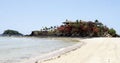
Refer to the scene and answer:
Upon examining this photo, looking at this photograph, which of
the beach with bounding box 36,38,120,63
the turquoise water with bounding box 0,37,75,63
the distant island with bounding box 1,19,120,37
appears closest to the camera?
the beach with bounding box 36,38,120,63

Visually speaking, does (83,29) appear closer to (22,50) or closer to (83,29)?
(83,29)

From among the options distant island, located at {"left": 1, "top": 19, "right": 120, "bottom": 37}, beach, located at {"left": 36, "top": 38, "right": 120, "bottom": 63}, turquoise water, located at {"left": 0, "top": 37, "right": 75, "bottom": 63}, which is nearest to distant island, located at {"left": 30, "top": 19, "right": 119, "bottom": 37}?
distant island, located at {"left": 1, "top": 19, "right": 120, "bottom": 37}

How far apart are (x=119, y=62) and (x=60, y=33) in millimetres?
99490

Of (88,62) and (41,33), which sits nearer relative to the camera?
(88,62)

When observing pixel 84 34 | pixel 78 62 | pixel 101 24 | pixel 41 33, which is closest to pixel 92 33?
pixel 84 34

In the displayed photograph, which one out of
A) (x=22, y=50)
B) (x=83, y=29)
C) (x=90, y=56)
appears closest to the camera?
(x=90, y=56)

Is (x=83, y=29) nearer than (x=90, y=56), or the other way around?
(x=90, y=56)

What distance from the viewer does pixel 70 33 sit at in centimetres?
10475

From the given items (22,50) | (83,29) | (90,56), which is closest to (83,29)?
(83,29)

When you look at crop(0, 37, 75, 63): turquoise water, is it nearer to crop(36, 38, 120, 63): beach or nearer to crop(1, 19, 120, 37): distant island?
crop(36, 38, 120, 63): beach

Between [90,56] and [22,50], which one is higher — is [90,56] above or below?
above

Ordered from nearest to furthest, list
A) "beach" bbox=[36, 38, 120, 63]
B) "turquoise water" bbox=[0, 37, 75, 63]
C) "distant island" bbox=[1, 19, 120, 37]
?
"beach" bbox=[36, 38, 120, 63] → "turquoise water" bbox=[0, 37, 75, 63] → "distant island" bbox=[1, 19, 120, 37]

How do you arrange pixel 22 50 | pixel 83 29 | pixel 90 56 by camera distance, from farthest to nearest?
pixel 83 29 < pixel 22 50 < pixel 90 56

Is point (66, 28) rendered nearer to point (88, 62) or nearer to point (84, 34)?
point (84, 34)
